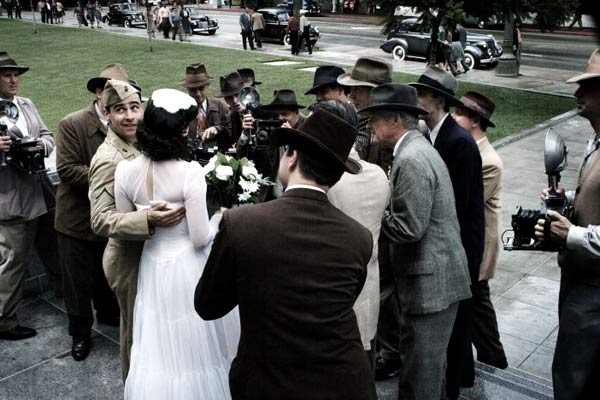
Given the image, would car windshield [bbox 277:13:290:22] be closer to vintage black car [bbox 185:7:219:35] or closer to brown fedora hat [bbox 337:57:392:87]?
vintage black car [bbox 185:7:219:35]

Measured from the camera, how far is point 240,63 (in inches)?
891

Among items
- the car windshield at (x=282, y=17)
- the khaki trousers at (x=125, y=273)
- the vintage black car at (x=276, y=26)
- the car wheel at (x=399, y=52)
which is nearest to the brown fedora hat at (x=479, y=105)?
the khaki trousers at (x=125, y=273)

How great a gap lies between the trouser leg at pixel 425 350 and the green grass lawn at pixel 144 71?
31.7 ft

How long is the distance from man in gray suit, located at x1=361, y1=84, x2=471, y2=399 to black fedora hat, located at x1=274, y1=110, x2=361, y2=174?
88 centimetres

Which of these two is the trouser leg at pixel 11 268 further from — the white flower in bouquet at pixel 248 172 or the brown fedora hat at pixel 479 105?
the brown fedora hat at pixel 479 105

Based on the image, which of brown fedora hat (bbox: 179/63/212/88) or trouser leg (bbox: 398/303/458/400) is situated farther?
brown fedora hat (bbox: 179/63/212/88)

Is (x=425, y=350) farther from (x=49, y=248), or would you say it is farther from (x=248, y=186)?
(x=49, y=248)

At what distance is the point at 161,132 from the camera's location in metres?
3.44

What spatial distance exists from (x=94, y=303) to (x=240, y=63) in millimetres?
18256

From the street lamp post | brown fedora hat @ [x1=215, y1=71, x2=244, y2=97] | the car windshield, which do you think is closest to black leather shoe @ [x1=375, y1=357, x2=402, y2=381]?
brown fedora hat @ [x1=215, y1=71, x2=244, y2=97]

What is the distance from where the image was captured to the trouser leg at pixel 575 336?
3.27 metres

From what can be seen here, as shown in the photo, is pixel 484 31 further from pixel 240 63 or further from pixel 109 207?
pixel 109 207

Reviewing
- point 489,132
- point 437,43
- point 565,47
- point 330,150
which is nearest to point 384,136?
point 330,150

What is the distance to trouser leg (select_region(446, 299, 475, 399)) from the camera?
4.16 metres
